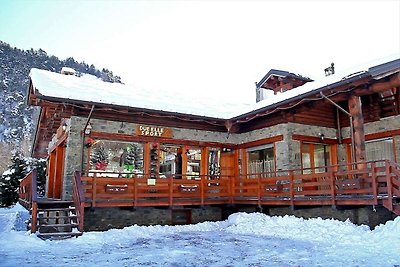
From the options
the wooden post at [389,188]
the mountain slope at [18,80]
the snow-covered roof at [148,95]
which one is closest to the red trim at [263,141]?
the snow-covered roof at [148,95]

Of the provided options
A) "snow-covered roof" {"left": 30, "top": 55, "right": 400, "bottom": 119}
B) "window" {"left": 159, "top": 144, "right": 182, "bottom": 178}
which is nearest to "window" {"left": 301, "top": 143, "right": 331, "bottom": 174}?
"snow-covered roof" {"left": 30, "top": 55, "right": 400, "bottom": 119}

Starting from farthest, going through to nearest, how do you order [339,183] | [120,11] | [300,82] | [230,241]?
[120,11] < [300,82] < [339,183] < [230,241]

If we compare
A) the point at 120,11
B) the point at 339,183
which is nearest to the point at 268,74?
the point at 120,11

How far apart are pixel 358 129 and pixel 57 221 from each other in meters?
8.97

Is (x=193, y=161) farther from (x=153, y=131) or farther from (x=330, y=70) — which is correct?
(x=330, y=70)

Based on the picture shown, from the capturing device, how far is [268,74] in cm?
1900

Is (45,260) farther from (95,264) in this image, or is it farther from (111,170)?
(111,170)

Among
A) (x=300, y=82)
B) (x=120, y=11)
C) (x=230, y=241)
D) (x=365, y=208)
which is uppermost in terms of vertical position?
(x=120, y=11)

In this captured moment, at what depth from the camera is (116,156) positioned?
12.7m

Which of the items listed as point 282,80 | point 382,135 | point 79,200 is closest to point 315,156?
point 382,135

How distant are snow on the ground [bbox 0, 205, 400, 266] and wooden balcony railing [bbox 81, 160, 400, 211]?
0.65 m

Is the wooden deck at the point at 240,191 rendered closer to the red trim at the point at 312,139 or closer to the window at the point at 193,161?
the window at the point at 193,161

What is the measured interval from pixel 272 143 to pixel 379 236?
19.7 ft

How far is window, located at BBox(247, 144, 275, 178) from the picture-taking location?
13.8m
